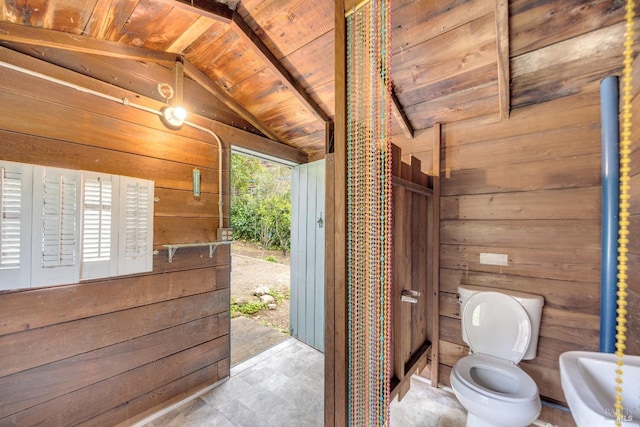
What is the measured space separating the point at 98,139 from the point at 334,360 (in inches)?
68.2

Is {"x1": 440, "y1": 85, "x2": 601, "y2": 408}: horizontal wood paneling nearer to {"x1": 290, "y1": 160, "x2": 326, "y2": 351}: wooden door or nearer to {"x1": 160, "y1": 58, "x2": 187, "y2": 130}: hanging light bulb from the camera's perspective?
{"x1": 290, "y1": 160, "x2": 326, "y2": 351}: wooden door

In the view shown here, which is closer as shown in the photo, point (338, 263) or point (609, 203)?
point (338, 263)

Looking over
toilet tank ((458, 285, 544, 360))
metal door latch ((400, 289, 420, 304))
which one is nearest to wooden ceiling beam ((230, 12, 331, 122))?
metal door latch ((400, 289, 420, 304))

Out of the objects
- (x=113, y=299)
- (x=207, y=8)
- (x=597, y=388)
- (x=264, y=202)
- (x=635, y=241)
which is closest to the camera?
(x=597, y=388)

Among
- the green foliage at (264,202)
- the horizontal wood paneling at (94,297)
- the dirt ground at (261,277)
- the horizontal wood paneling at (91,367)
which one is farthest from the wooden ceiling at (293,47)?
the green foliage at (264,202)

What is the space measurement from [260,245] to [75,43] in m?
5.55

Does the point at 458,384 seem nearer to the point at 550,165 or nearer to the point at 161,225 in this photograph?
the point at 550,165

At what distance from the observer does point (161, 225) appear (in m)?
1.71

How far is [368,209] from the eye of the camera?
3.48 feet

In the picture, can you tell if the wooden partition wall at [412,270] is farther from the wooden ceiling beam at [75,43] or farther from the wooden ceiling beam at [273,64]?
the wooden ceiling beam at [75,43]

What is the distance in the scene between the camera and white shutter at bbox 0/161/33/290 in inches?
46.4

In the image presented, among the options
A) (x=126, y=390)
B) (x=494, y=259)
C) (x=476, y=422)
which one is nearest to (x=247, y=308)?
(x=126, y=390)

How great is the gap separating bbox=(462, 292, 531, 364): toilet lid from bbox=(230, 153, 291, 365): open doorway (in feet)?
6.73

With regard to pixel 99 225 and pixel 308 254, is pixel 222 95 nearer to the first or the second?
pixel 99 225
